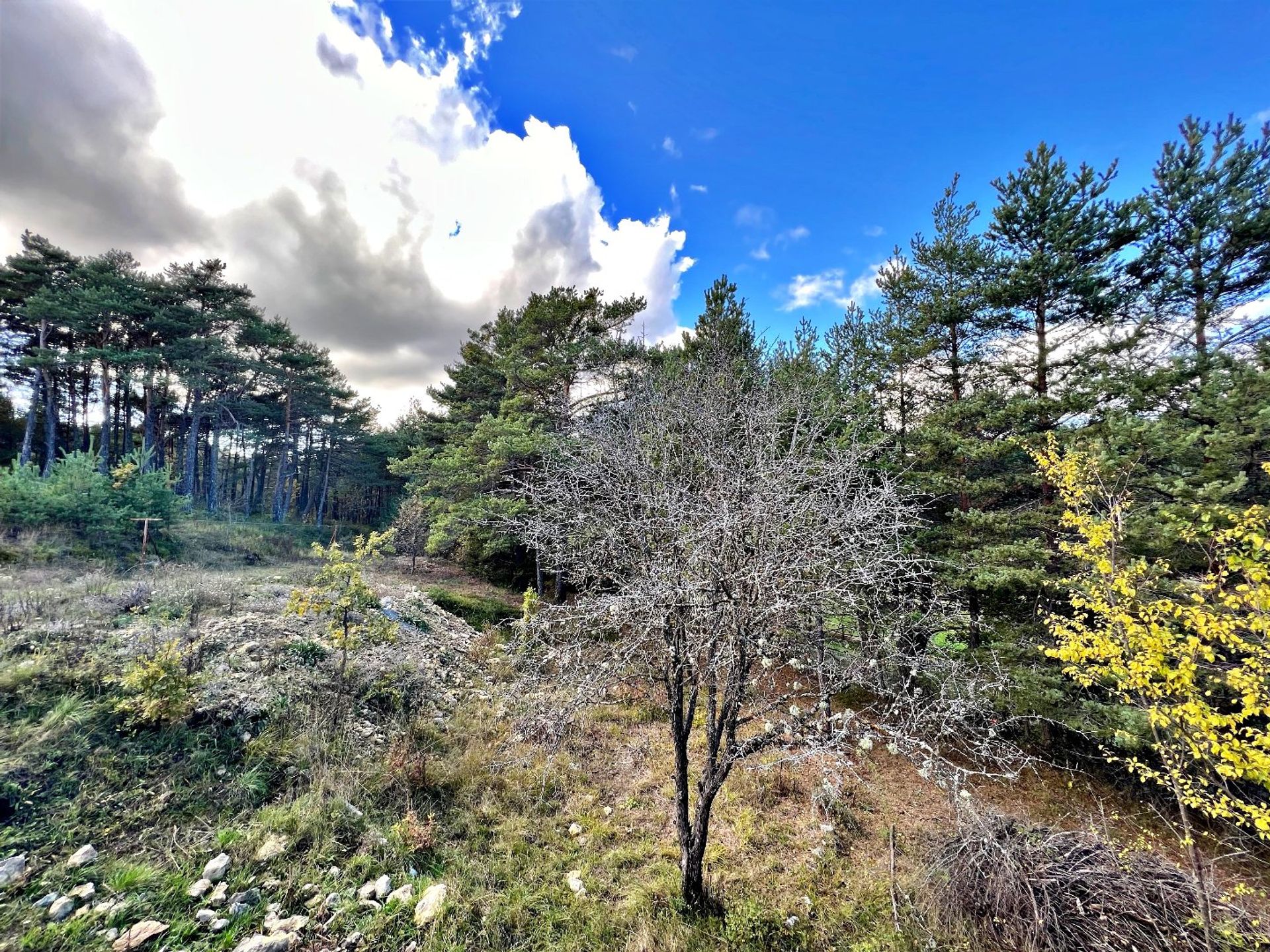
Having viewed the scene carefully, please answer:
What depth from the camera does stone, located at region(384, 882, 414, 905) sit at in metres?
3.09

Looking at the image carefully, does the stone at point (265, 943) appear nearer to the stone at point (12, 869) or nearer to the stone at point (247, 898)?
the stone at point (247, 898)

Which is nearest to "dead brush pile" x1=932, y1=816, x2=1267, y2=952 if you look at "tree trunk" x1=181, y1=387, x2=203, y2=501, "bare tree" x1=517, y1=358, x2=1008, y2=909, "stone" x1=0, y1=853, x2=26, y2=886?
"bare tree" x1=517, y1=358, x2=1008, y2=909

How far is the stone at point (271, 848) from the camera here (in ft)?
10.5

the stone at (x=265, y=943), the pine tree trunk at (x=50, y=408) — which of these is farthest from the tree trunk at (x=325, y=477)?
the stone at (x=265, y=943)

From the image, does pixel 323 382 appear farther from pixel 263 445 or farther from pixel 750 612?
pixel 750 612

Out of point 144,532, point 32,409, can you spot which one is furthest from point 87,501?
point 32,409

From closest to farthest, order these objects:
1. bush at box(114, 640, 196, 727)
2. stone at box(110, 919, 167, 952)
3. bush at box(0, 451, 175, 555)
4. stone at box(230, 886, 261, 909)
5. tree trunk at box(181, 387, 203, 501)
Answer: stone at box(110, 919, 167, 952), stone at box(230, 886, 261, 909), bush at box(114, 640, 196, 727), bush at box(0, 451, 175, 555), tree trunk at box(181, 387, 203, 501)

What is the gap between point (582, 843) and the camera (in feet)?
13.1

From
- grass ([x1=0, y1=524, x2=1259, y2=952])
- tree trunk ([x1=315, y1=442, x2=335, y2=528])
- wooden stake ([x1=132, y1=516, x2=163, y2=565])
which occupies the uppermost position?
tree trunk ([x1=315, y1=442, x2=335, y2=528])

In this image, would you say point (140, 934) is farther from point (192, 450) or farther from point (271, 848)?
Answer: point (192, 450)

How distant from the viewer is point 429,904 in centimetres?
307

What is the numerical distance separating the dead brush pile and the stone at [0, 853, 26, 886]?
6197 millimetres

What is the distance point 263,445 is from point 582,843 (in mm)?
28587

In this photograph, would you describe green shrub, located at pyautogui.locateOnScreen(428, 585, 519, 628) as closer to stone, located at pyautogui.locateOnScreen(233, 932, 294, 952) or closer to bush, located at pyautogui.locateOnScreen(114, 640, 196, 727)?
bush, located at pyautogui.locateOnScreen(114, 640, 196, 727)
